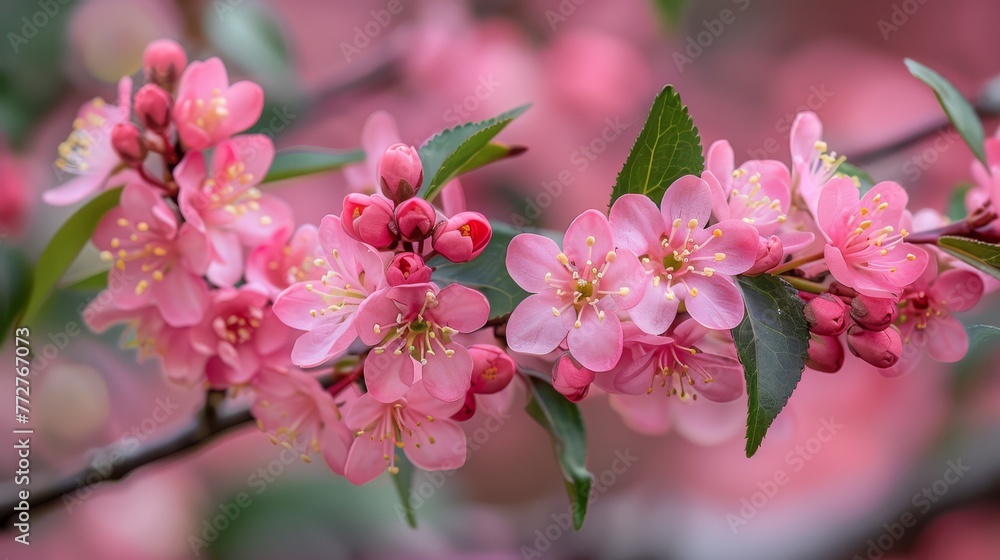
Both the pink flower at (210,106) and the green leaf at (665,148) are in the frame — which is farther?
the pink flower at (210,106)

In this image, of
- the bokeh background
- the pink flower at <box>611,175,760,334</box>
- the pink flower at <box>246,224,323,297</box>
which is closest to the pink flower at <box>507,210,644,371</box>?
the pink flower at <box>611,175,760,334</box>

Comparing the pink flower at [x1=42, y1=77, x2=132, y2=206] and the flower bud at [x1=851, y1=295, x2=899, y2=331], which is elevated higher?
the flower bud at [x1=851, y1=295, x2=899, y2=331]

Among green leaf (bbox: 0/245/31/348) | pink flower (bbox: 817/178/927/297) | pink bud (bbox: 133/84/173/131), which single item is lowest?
green leaf (bbox: 0/245/31/348)

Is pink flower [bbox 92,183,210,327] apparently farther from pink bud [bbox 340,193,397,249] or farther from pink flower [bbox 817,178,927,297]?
pink flower [bbox 817,178,927,297]

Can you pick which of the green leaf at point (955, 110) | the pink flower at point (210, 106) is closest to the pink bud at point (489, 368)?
the pink flower at point (210, 106)

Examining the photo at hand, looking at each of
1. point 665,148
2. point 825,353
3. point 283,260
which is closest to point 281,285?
Result: point 283,260

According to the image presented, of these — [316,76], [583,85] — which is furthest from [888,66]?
[316,76]

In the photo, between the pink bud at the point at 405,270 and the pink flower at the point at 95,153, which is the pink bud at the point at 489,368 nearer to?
the pink bud at the point at 405,270
